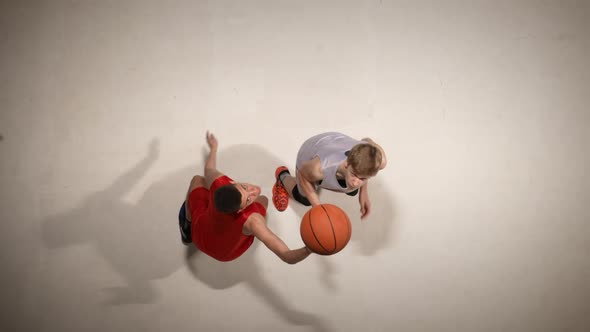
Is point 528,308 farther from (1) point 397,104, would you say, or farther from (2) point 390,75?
(2) point 390,75

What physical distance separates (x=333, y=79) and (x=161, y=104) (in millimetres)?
1354

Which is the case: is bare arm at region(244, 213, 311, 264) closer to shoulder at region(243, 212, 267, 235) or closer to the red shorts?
shoulder at region(243, 212, 267, 235)

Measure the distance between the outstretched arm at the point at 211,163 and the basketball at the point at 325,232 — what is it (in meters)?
0.82

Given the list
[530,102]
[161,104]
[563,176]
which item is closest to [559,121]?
[530,102]

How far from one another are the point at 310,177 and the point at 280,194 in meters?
0.56

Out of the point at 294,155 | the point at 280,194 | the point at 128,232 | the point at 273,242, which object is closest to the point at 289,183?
the point at 280,194

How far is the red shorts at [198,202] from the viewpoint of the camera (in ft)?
6.17

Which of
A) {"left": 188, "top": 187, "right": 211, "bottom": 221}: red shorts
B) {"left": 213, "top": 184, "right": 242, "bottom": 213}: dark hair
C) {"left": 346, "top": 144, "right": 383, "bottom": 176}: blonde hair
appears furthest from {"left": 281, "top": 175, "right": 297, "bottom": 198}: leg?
{"left": 213, "top": 184, "right": 242, "bottom": 213}: dark hair

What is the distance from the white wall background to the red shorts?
1.32 ft

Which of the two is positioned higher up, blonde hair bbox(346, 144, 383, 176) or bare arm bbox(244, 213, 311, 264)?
blonde hair bbox(346, 144, 383, 176)

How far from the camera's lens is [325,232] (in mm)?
1451

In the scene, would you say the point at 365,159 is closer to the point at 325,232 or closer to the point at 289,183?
the point at 325,232

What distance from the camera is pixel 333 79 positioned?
277 centimetres

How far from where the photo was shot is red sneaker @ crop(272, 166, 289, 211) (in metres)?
2.39
